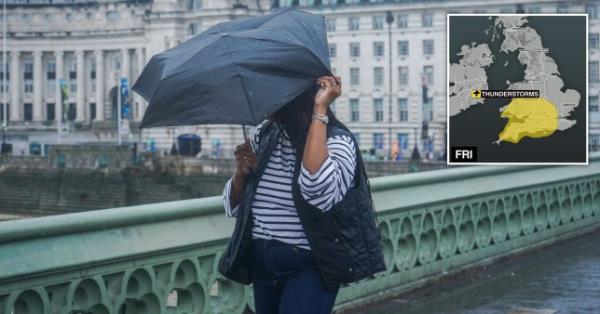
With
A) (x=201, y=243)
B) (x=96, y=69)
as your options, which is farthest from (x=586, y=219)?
(x=96, y=69)

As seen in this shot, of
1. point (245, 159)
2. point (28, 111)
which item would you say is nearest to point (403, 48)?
point (28, 111)

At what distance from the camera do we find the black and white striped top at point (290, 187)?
587 cm

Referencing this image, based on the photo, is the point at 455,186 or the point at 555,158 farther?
the point at 455,186

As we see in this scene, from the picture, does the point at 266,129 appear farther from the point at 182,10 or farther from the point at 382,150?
the point at 182,10

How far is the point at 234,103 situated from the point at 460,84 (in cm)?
420

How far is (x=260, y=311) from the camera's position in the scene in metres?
6.29

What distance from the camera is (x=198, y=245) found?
871cm

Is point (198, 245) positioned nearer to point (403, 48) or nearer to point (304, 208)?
point (304, 208)

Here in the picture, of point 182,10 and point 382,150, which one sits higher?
point 182,10

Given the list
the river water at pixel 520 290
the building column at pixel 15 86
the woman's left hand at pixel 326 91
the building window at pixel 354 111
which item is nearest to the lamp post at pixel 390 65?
the building window at pixel 354 111

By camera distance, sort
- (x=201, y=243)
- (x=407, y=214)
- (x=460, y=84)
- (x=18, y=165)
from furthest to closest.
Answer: (x=18, y=165) → (x=407, y=214) → (x=460, y=84) → (x=201, y=243)

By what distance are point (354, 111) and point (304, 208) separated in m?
85.7

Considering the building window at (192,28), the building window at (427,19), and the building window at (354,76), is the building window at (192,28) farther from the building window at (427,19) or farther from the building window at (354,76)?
the building window at (427,19)

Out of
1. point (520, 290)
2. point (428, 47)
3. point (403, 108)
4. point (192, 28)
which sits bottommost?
point (520, 290)
